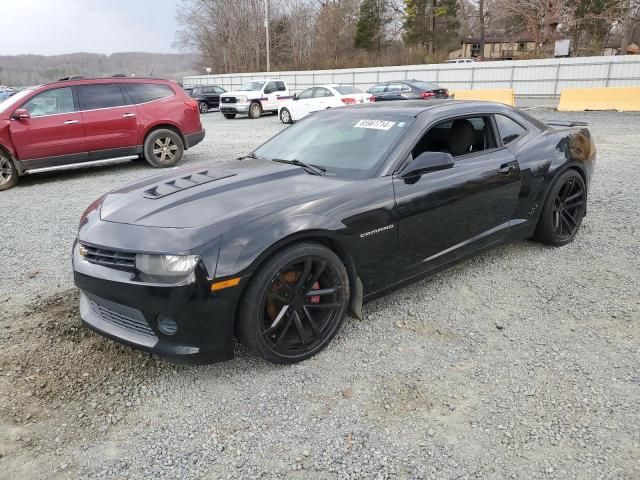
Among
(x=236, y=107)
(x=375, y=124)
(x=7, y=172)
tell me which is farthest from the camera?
(x=236, y=107)

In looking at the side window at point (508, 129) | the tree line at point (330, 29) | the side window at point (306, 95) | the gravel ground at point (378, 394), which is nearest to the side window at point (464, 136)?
the side window at point (508, 129)

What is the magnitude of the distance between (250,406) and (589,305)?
2.62 m

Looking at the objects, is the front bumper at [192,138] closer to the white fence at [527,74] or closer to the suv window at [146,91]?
the suv window at [146,91]

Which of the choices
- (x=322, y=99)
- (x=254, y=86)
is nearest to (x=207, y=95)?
(x=254, y=86)

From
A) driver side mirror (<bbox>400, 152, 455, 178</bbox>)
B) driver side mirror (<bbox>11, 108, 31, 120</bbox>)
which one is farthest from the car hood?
driver side mirror (<bbox>11, 108, 31, 120</bbox>)

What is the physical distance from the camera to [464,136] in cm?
396

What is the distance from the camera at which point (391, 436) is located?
231cm

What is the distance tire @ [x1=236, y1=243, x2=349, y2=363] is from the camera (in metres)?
2.62

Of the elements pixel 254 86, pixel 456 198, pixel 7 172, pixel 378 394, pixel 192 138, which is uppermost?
pixel 254 86

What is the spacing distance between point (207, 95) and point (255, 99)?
805 centimetres

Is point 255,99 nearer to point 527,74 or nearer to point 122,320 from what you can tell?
point 527,74

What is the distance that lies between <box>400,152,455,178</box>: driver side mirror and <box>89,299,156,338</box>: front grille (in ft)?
6.24

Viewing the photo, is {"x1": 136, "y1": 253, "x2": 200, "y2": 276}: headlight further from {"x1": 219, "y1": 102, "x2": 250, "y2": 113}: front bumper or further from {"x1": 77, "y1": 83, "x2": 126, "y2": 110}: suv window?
{"x1": 219, "y1": 102, "x2": 250, "y2": 113}: front bumper

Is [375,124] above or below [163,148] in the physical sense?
above
